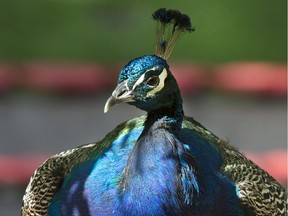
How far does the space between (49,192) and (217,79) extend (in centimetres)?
269

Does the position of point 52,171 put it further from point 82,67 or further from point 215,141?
point 82,67

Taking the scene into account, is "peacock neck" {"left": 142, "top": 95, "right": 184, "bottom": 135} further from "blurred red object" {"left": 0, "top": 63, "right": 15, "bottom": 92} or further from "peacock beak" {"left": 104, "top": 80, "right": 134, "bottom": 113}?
"blurred red object" {"left": 0, "top": 63, "right": 15, "bottom": 92}

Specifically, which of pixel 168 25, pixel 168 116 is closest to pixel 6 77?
pixel 168 25

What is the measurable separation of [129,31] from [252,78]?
1.07 m

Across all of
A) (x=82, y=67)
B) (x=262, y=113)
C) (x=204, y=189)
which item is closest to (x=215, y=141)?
(x=204, y=189)

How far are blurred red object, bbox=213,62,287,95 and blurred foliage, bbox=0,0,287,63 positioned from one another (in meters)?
0.24

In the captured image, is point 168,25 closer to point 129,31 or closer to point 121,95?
point 121,95

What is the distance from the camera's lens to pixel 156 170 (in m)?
2.94

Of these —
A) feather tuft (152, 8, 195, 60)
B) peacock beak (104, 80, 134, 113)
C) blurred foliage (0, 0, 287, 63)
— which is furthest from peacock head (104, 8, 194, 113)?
blurred foliage (0, 0, 287, 63)

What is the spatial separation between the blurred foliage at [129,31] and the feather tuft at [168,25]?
3.09 meters

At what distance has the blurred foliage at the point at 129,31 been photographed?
638 cm

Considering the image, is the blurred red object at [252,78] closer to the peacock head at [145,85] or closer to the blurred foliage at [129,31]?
the blurred foliage at [129,31]

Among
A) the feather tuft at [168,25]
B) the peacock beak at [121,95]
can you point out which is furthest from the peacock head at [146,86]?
the feather tuft at [168,25]

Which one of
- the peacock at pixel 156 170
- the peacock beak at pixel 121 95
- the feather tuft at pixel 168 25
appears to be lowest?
the peacock at pixel 156 170
